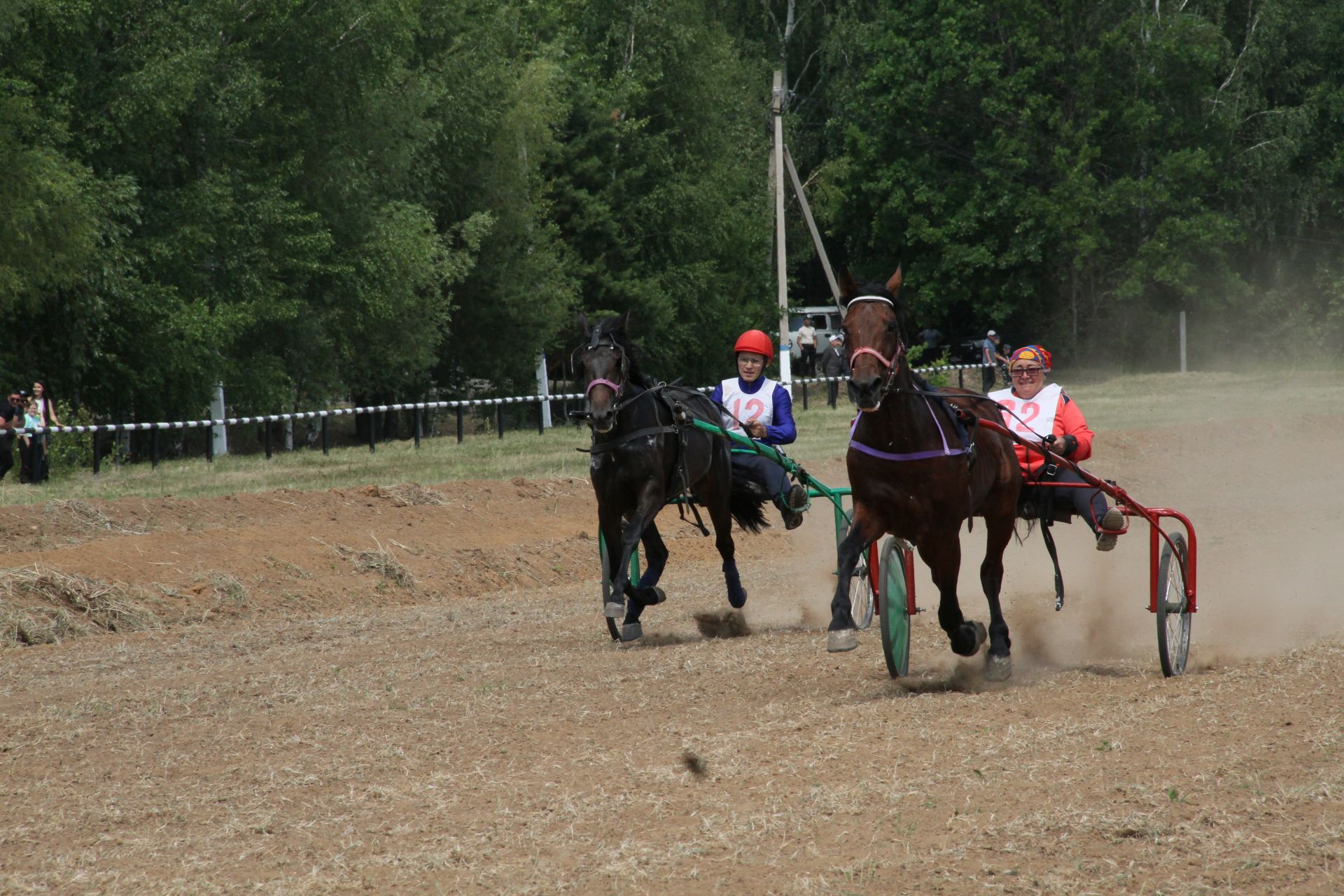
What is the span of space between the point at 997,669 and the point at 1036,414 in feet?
5.63

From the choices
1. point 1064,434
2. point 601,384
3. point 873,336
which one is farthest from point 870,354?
point 601,384

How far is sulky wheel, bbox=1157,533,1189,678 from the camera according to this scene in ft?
27.5

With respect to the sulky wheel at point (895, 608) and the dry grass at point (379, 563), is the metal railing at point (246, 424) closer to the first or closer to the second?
the dry grass at point (379, 563)

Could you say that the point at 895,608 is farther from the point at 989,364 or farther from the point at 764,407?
the point at 989,364

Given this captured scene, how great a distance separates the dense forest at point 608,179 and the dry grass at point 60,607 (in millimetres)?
9273

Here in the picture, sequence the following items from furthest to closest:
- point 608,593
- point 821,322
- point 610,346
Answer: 1. point 821,322
2. point 608,593
3. point 610,346

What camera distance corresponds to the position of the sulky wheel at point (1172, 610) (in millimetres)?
8375

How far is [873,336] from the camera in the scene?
7637mm

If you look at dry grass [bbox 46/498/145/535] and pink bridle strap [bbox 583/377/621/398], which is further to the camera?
dry grass [bbox 46/498/145/535]

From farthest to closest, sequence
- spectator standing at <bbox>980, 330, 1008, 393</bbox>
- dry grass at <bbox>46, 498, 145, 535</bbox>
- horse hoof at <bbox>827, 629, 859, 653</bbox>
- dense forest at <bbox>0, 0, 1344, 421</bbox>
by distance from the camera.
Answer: spectator standing at <bbox>980, 330, 1008, 393</bbox>
dense forest at <bbox>0, 0, 1344, 421</bbox>
dry grass at <bbox>46, 498, 145, 535</bbox>
horse hoof at <bbox>827, 629, 859, 653</bbox>

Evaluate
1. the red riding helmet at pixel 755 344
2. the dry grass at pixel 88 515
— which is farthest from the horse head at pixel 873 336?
the dry grass at pixel 88 515

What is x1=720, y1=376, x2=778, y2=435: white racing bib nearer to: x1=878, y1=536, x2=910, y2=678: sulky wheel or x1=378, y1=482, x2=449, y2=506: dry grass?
x1=878, y1=536, x2=910, y2=678: sulky wheel

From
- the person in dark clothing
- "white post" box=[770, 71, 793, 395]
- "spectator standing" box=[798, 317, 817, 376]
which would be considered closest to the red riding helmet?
the person in dark clothing

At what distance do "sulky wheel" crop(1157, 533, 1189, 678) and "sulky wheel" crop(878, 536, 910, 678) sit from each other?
4.23ft
